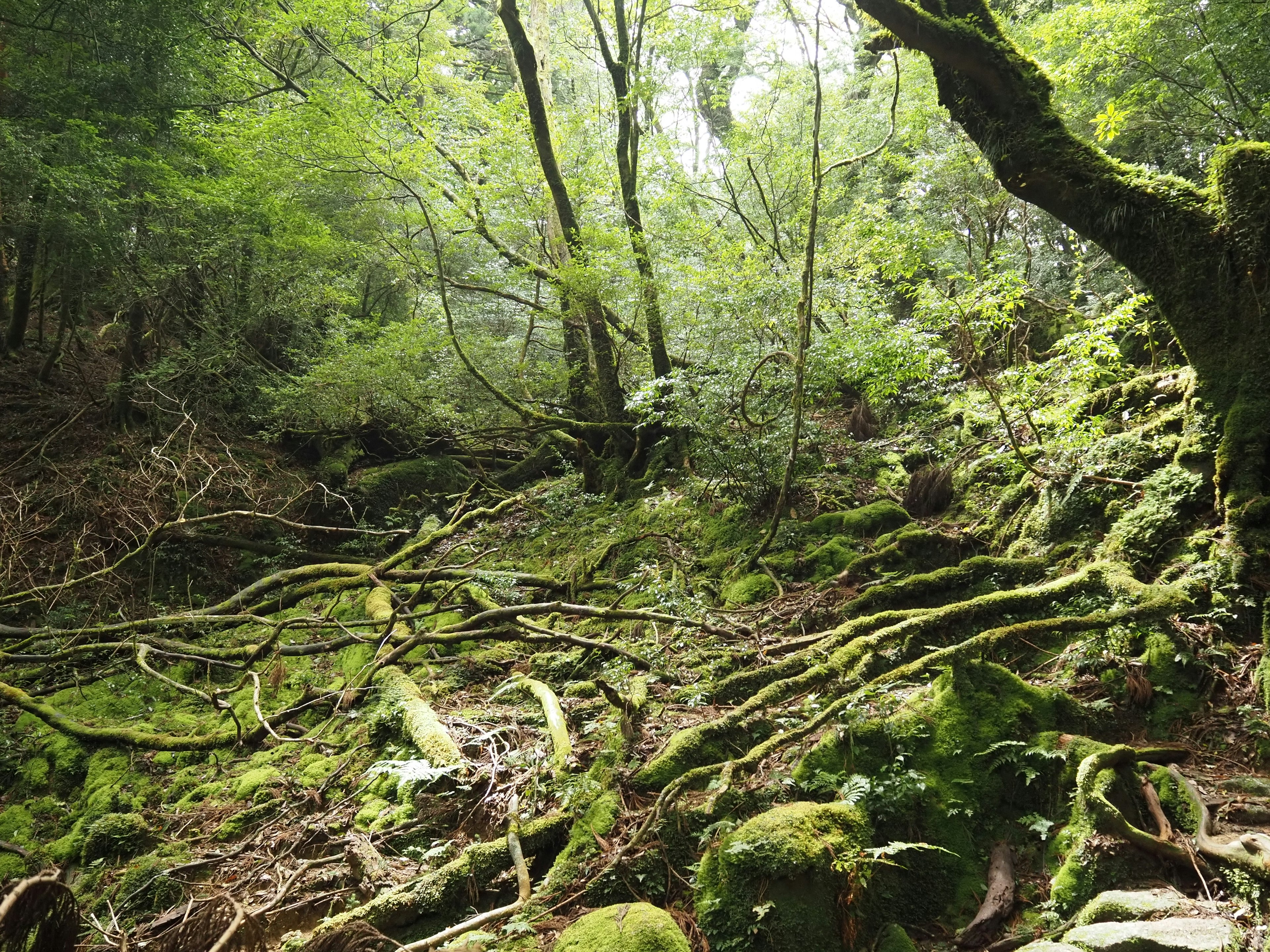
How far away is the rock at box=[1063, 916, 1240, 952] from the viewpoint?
215 cm

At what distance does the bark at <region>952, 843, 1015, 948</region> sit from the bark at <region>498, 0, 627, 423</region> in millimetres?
9069

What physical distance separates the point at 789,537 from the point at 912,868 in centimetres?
474

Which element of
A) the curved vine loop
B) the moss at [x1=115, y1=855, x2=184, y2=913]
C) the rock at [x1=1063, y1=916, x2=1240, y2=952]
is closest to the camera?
the rock at [x1=1063, y1=916, x2=1240, y2=952]

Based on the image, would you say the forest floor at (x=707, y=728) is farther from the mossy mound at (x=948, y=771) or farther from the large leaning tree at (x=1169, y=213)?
the large leaning tree at (x=1169, y=213)

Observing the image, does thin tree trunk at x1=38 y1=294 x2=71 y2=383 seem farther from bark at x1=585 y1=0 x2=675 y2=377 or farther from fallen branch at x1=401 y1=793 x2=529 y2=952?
fallen branch at x1=401 y1=793 x2=529 y2=952

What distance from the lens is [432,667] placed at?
6.85 metres

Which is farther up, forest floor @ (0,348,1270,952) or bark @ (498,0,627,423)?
bark @ (498,0,627,423)

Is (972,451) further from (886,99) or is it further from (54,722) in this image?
(886,99)

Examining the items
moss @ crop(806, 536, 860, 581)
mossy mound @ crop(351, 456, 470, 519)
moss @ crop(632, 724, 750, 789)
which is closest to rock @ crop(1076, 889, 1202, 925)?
moss @ crop(632, 724, 750, 789)

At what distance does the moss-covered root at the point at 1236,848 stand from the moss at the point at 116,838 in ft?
20.8

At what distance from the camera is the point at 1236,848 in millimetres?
2539

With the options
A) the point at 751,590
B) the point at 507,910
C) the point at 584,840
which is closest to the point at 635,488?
the point at 751,590

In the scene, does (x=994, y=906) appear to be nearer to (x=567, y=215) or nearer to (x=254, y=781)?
(x=254, y=781)

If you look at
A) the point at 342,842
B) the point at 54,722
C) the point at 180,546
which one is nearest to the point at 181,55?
the point at 180,546
